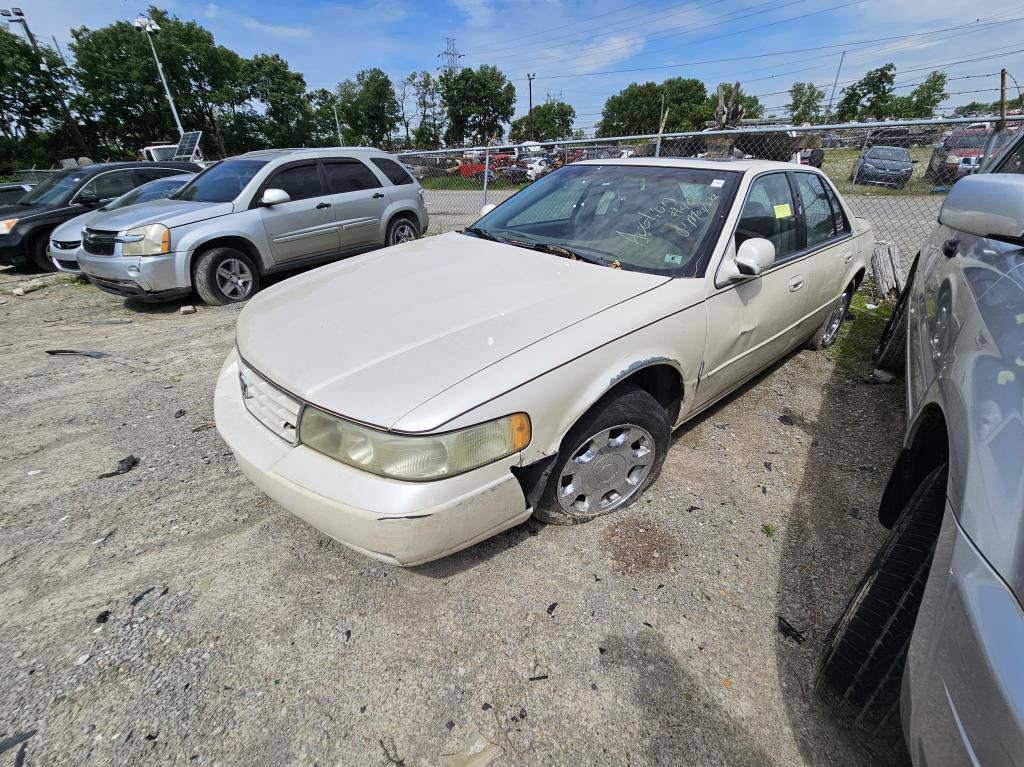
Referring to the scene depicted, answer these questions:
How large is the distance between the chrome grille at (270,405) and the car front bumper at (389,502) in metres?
0.05

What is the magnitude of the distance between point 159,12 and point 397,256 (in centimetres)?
5709

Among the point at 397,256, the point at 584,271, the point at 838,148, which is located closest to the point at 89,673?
the point at 397,256

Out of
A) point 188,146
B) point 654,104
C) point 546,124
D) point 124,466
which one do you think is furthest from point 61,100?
point 654,104

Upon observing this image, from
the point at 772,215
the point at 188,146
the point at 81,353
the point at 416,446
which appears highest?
the point at 188,146

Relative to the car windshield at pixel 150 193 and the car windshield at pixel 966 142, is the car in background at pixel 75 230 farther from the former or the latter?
the car windshield at pixel 966 142

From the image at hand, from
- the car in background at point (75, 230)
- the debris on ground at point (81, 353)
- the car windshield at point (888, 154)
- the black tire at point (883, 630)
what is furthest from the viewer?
the car windshield at point (888, 154)

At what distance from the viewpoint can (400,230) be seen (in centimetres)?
726

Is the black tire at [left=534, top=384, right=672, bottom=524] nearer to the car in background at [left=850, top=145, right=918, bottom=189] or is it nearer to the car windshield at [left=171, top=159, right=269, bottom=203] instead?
the car windshield at [left=171, top=159, right=269, bottom=203]

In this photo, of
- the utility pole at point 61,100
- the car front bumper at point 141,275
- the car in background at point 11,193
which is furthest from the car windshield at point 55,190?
the utility pole at point 61,100

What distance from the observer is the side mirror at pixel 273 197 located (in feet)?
18.3

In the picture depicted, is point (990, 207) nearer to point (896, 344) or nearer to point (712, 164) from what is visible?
point (712, 164)

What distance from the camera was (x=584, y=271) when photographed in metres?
2.35

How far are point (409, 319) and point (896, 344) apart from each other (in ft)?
12.1

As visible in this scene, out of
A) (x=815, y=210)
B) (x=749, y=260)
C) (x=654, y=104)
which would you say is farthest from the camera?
(x=654, y=104)
